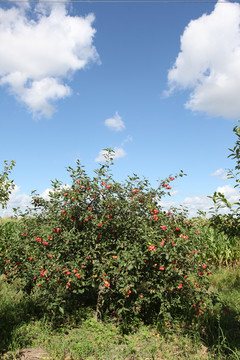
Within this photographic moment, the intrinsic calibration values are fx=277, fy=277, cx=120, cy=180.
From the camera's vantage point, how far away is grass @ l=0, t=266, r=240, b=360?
4.33 metres

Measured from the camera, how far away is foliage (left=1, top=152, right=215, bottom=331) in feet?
15.5

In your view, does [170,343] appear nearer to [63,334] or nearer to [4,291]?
[63,334]

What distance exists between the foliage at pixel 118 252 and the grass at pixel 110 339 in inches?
11.0

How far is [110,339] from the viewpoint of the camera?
184 inches

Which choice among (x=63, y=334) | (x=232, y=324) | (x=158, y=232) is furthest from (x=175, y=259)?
(x=63, y=334)

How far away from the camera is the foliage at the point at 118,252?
4.73m

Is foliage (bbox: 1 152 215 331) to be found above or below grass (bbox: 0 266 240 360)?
above

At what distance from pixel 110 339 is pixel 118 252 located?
4.71 feet

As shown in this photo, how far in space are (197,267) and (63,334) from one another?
2.69 m

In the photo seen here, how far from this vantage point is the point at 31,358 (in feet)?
13.9

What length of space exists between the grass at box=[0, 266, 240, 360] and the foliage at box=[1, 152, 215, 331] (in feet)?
0.92

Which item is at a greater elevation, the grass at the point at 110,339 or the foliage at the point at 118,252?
the foliage at the point at 118,252

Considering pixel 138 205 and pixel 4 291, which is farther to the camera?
pixel 4 291

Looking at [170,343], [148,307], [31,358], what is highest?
[148,307]
